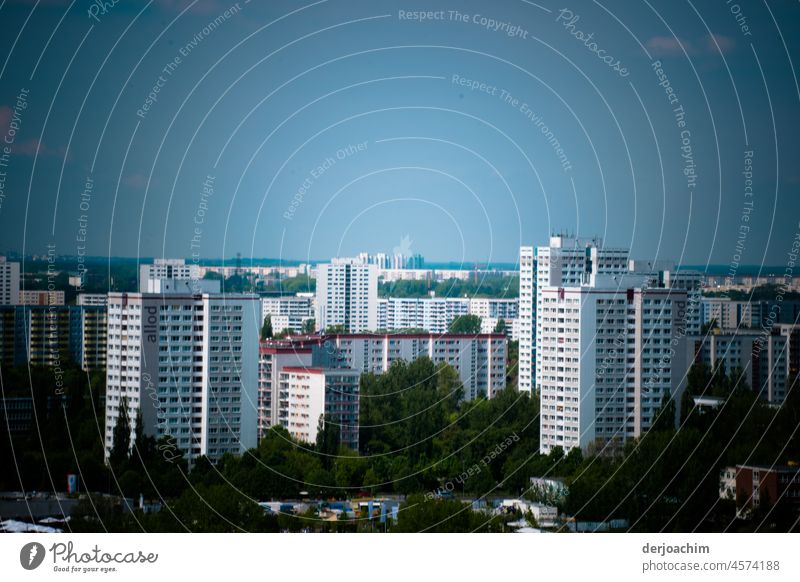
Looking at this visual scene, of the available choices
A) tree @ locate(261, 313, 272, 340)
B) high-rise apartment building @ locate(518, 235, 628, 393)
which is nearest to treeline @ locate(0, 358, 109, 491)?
tree @ locate(261, 313, 272, 340)

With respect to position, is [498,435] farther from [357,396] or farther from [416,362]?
[416,362]

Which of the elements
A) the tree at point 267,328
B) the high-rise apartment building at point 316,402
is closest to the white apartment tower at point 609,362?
the high-rise apartment building at point 316,402

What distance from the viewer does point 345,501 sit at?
28.4ft

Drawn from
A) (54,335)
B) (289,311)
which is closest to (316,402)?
(54,335)

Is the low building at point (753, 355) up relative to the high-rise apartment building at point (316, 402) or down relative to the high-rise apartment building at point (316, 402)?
up

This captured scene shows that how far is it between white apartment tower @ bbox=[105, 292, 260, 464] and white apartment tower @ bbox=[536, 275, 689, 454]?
2.63m

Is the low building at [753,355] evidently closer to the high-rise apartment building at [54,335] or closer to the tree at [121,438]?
the tree at [121,438]

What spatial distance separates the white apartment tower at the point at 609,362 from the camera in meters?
10.1

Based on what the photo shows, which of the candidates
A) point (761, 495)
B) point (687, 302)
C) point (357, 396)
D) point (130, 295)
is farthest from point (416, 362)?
point (761, 495)

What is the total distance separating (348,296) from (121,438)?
26.9ft

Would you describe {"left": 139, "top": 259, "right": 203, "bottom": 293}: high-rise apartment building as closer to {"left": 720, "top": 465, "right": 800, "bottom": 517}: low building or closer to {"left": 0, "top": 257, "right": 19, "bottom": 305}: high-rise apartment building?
{"left": 0, "top": 257, "right": 19, "bottom": 305}: high-rise apartment building

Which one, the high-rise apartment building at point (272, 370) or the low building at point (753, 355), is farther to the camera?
the high-rise apartment building at point (272, 370)

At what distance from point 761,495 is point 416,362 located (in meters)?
6.30

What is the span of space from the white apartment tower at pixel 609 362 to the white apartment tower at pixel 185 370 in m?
2.63
